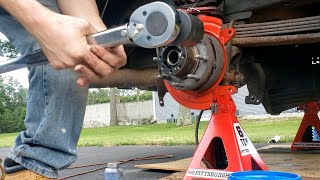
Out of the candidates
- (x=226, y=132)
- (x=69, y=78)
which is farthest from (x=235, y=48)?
(x=69, y=78)

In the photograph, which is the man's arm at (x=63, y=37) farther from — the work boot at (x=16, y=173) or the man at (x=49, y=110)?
the work boot at (x=16, y=173)

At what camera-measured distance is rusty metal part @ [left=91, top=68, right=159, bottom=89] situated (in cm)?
281

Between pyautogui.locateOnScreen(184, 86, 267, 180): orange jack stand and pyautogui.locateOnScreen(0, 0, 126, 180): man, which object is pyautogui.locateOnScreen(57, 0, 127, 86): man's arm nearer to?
pyautogui.locateOnScreen(0, 0, 126, 180): man

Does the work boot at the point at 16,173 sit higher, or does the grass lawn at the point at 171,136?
the work boot at the point at 16,173

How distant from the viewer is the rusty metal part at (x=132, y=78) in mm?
2806

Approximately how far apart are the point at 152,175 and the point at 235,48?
1150mm

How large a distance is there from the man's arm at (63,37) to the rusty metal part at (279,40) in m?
0.95

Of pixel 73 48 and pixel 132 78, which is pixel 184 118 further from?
pixel 73 48

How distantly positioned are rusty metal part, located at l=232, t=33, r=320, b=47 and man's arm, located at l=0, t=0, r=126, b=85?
0.95m

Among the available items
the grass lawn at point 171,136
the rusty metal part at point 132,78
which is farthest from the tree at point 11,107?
the rusty metal part at point 132,78

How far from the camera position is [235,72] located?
1895 millimetres

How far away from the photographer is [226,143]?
1734 millimetres

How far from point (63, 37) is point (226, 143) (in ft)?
3.21

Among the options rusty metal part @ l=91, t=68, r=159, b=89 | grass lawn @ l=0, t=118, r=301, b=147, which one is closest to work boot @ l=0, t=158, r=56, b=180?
rusty metal part @ l=91, t=68, r=159, b=89
